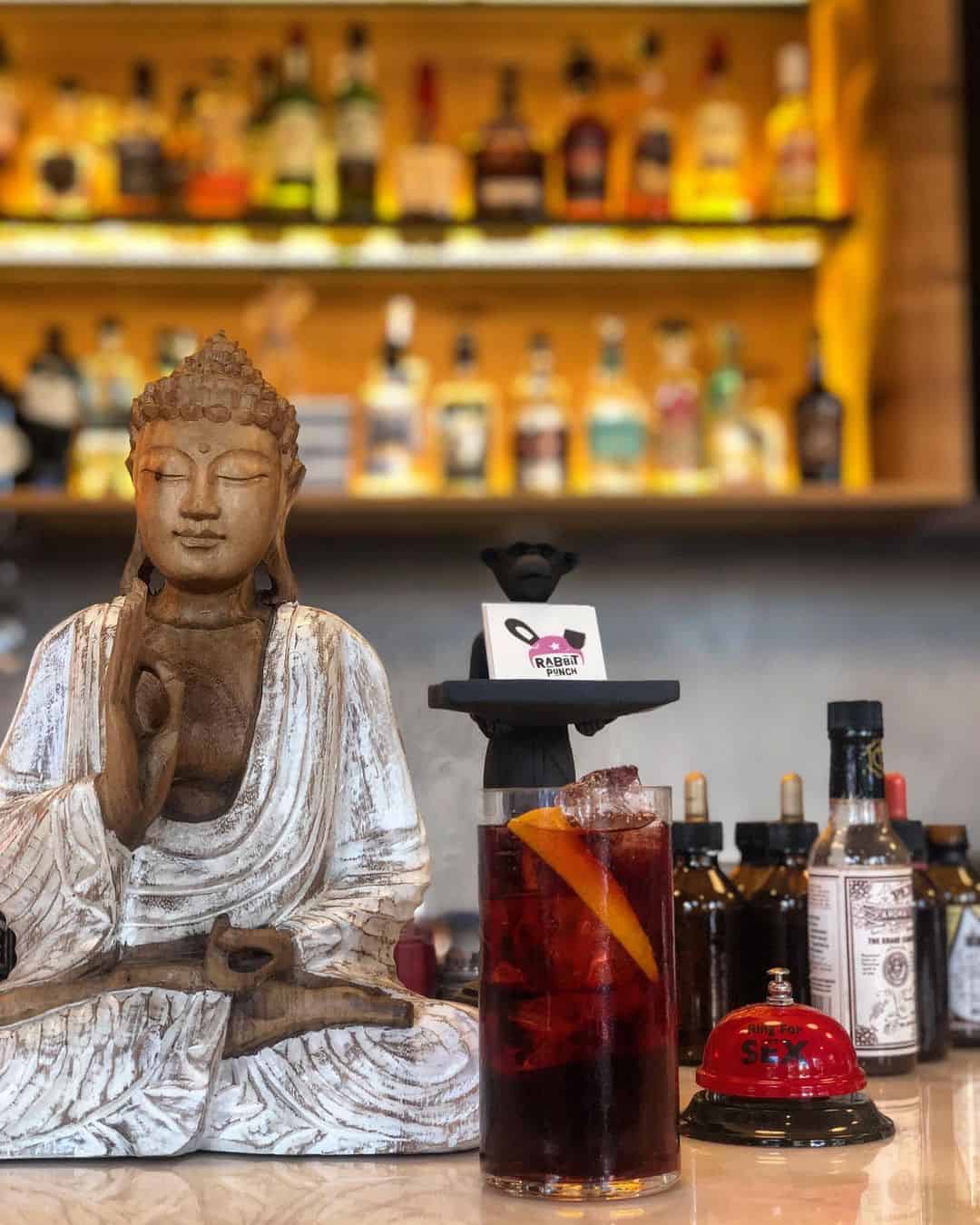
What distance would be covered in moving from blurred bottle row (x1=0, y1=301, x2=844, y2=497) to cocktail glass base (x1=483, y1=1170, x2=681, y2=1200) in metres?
1.44

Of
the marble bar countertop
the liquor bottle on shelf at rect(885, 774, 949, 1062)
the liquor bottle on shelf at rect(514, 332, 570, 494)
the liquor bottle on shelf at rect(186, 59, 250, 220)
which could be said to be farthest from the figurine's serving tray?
the liquor bottle on shelf at rect(186, 59, 250, 220)

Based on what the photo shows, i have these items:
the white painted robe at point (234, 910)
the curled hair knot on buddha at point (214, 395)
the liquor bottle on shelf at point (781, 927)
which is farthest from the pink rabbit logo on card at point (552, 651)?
the liquor bottle on shelf at point (781, 927)

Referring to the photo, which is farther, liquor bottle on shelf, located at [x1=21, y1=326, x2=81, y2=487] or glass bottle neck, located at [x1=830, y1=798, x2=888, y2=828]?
liquor bottle on shelf, located at [x1=21, y1=326, x2=81, y2=487]

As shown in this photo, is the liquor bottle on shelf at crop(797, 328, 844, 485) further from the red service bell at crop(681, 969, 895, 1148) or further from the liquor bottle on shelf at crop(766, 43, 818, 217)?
the red service bell at crop(681, 969, 895, 1148)

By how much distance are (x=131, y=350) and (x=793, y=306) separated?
1.00 metres

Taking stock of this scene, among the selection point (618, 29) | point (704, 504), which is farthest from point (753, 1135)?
point (618, 29)

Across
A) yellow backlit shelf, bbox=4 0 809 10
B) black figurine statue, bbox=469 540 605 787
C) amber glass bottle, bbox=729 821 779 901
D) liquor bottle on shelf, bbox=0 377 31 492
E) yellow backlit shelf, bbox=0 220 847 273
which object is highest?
yellow backlit shelf, bbox=4 0 809 10

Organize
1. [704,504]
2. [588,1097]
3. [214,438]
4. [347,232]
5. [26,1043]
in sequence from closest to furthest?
[588,1097]
[26,1043]
[214,438]
[704,504]
[347,232]

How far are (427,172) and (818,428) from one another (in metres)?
0.66

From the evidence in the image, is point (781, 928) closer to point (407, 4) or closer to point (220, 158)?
point (220, 158)

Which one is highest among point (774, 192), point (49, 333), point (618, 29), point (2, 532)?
point (618, 29)

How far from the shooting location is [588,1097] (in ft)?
2.64

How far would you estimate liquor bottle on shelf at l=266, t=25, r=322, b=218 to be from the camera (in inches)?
90.4

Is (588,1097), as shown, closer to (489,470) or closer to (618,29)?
(489,470)
